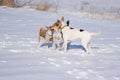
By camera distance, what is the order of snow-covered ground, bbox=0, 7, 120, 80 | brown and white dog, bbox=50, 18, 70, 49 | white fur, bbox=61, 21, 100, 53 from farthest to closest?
brown and white dog, bbox=50, 18, 70, 49 → white fur, bbox=61, 21, 100, 53 → snow-covered ground, bbox=0, 7, 120, 80

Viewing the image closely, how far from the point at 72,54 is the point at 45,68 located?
1718mm

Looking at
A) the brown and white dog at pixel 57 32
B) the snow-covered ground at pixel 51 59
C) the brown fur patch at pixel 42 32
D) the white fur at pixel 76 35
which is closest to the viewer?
the snow-covered ground at pixel 51 59

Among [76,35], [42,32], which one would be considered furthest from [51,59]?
[42,32]

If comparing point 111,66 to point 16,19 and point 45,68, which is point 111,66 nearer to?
point 45,68

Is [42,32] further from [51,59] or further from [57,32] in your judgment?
[51,59]

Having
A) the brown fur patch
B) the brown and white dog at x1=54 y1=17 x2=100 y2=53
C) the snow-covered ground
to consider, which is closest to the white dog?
the brown and white dog at x1=54 y1=17 x2=100 y2=53

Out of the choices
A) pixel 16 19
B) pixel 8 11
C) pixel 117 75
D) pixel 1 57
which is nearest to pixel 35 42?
pixel 1 57

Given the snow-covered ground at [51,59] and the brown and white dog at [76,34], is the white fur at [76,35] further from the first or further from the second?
the snow-covered ground at [51,59]

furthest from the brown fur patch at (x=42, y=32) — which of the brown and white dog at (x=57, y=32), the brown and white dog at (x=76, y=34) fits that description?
the brown and white dog at (x=76, y=34)

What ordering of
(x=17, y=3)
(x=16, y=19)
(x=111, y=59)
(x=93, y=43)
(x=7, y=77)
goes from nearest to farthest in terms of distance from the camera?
(x=7, y=77)
(x=111, y=59)
(x=93, y=43)
(x=16, y=19)
(x=17, y=3)

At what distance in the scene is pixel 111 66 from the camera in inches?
276

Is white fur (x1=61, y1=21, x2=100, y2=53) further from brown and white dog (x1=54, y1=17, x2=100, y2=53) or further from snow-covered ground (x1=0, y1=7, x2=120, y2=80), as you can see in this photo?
snow-covered ground (x1=0, y1=7, x2=120, y2=80)

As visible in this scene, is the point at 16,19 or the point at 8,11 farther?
the point at 8,11

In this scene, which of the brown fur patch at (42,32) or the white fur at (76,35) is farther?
the brown fur patch at (42,32)
